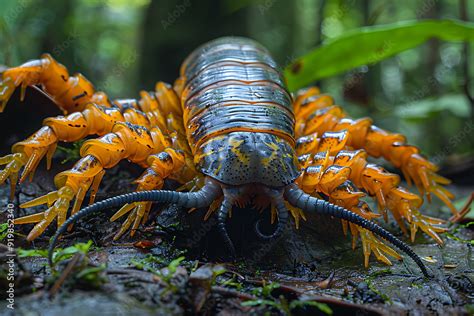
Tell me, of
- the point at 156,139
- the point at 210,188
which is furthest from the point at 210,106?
the point at 210,188

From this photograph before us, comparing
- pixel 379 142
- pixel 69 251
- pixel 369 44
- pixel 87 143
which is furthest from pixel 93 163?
pixel 369 44

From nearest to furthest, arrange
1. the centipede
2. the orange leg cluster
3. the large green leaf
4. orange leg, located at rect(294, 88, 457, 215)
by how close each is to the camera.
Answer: the centipede → the orange leg cluster → orange leg, located at rect(294, 88, 457, 215) → the large green leaf

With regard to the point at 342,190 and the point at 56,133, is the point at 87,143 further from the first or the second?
the point at 342,190

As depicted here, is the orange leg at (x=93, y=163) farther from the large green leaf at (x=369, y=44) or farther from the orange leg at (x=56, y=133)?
the large green leaf at (x=369, y=44)

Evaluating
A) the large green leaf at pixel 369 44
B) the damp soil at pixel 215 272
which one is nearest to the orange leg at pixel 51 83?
the damp soil at pixel 215 272

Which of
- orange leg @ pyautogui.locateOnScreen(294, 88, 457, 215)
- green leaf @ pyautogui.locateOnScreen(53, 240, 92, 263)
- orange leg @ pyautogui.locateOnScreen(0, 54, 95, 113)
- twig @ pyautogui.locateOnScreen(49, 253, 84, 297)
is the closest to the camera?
twig @ pyautogui.locateOnScreen(49, 253, 84, 297)

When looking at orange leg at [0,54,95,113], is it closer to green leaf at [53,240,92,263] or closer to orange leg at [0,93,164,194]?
orange leg at [0,93,164,194]

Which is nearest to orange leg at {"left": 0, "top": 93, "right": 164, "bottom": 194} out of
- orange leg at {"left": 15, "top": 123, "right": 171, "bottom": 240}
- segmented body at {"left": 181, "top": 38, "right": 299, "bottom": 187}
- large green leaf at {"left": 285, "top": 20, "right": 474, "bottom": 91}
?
orange leg at {"left": 15, "top": 123, "right": 171, "bottom": 240}
